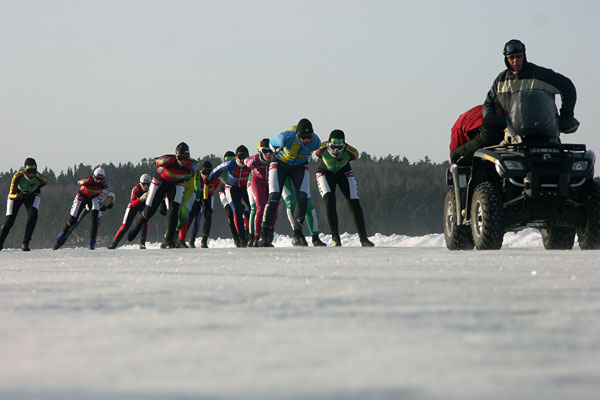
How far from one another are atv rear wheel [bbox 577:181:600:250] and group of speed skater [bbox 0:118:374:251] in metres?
5.63

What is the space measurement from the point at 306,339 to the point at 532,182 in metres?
6.05

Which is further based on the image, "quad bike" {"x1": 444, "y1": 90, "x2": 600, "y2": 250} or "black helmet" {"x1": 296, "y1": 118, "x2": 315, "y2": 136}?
"black helmet" {"x1": 296, "y1": 118, "x2": 315, "y2": 136}

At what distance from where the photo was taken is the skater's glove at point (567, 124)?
27.9 ft

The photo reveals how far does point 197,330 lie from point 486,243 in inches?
241

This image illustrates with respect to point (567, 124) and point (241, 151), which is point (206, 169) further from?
point (567, 124)

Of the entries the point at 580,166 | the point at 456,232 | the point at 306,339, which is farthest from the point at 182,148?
the point at 306,339

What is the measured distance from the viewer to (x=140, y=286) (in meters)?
4.12

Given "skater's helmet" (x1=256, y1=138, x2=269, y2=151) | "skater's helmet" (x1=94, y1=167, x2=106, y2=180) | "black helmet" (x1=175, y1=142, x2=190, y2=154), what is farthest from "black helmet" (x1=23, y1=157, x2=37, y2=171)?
"skater's helmet" (x1=256, y1=138, x2=269, y2=151)

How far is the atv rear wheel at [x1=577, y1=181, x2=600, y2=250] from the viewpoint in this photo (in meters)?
7.90

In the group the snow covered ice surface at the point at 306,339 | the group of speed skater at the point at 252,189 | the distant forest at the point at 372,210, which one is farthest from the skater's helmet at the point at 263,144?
the distant forest at the point at 372,210

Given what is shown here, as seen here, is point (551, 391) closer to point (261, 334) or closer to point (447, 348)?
point (447, 348)

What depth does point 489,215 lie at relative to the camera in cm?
787

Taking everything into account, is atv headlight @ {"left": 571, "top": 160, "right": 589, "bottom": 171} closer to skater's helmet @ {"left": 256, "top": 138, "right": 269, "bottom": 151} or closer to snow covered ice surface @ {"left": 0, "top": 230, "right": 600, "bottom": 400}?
snow covered ice surface @ {"left": 0, "top": 230, "right": 600, "bottom": 400}

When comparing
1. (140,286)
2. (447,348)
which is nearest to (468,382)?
(447,348)
